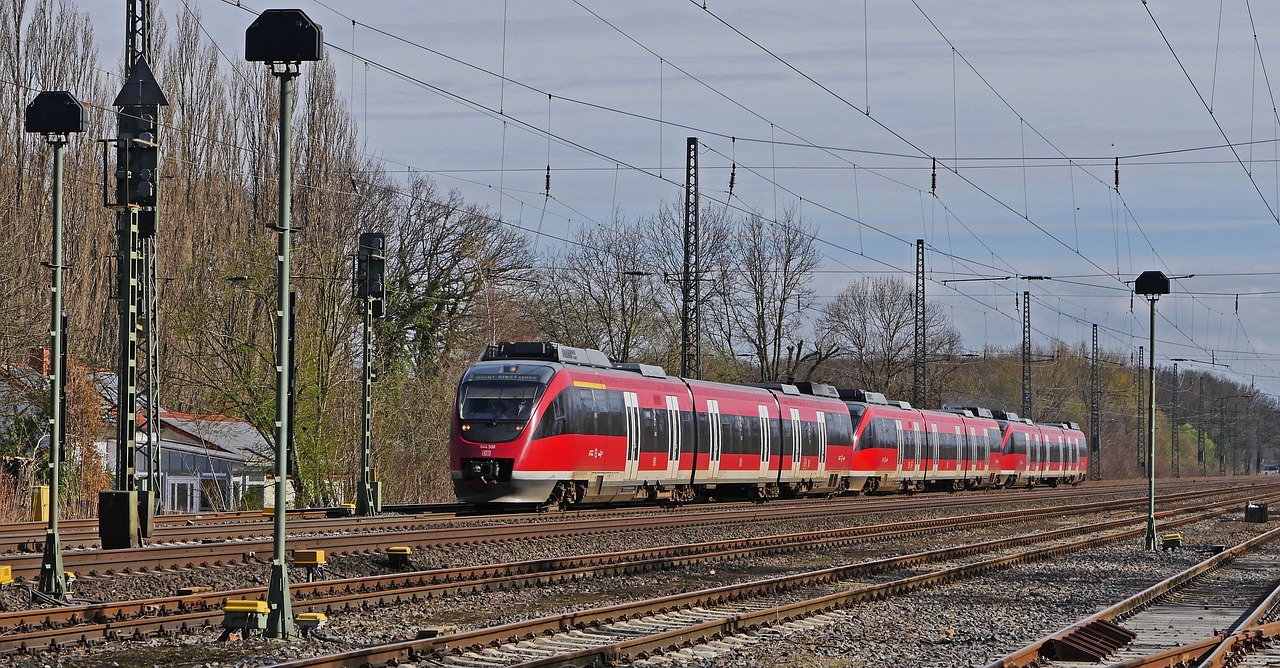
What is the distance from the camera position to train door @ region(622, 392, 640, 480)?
32.5 m

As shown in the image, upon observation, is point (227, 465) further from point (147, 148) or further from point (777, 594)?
point (777, 594)

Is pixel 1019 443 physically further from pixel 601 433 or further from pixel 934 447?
pixel 601 433

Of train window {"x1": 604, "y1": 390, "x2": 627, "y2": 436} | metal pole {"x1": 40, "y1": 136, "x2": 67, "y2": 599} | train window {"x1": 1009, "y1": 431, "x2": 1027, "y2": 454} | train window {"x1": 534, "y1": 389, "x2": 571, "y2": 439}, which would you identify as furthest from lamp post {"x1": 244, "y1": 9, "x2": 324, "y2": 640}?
train window {"x1": 1009, "y1": 431, "x2": 1027, "y2": 454}

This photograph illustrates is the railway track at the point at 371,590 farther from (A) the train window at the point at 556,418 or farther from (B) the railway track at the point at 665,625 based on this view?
(A) the train window at the point at 556,418

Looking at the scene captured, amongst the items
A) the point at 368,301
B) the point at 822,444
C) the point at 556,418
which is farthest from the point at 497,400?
the point at 822,444

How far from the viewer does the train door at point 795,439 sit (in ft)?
140

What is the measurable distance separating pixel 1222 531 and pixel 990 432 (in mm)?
30104

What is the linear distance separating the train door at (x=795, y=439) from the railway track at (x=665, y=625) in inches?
783

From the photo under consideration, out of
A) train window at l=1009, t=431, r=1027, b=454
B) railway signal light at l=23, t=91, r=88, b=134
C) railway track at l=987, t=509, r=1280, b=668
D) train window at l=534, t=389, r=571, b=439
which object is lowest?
railway track at l=987, t=509, r=1280, b=668

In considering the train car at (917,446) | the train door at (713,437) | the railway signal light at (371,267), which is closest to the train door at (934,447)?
the train car at (917,446)

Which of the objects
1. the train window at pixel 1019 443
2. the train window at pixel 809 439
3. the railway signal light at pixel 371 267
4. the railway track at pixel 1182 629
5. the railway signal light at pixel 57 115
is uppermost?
the railway signal light at pixel 57 115

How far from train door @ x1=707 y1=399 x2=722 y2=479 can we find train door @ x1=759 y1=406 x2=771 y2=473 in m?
2.91

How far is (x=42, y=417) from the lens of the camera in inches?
1426

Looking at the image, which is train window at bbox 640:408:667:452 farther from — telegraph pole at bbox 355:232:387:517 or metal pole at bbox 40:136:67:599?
metal pole at bbox 40:136:67:599
